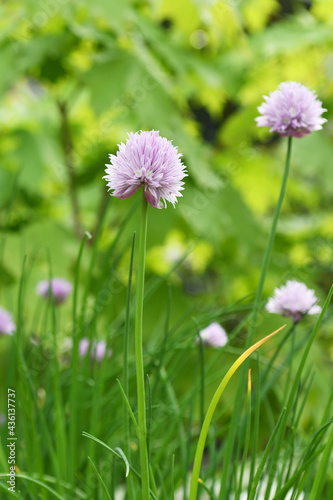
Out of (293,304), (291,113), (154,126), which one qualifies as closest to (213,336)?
(293,304)

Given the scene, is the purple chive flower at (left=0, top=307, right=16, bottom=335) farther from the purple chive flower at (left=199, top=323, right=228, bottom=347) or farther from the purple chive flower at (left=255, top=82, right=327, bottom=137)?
the purple chive flower at (left=255, top=82, right=327, bottom=137)

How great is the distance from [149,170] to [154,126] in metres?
0.76

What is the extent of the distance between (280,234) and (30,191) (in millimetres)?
568

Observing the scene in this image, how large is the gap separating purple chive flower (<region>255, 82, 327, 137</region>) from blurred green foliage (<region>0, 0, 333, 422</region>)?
0.47 metres

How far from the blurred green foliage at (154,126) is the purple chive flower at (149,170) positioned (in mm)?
554

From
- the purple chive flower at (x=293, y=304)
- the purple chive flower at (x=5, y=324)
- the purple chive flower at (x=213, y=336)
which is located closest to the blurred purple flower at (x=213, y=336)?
the purple chive flower at (x=213, y=336)

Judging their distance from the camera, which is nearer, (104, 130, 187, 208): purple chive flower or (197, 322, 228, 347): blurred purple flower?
(104, 130, 187, 208): purple chive flower

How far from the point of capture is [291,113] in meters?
0.40

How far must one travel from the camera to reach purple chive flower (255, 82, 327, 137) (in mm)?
401

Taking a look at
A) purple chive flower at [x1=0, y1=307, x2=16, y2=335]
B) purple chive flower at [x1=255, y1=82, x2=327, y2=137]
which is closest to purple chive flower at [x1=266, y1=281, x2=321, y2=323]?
purple chive flower at [x1=255, y1=82, x2=327, y2=137]

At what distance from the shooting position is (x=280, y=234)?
1.34 meters

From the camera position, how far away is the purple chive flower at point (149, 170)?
1.00 feet

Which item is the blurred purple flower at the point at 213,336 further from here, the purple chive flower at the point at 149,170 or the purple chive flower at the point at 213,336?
the purple chive flower at the point at 149,170

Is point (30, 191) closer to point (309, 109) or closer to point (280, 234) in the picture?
point (280, 234)
